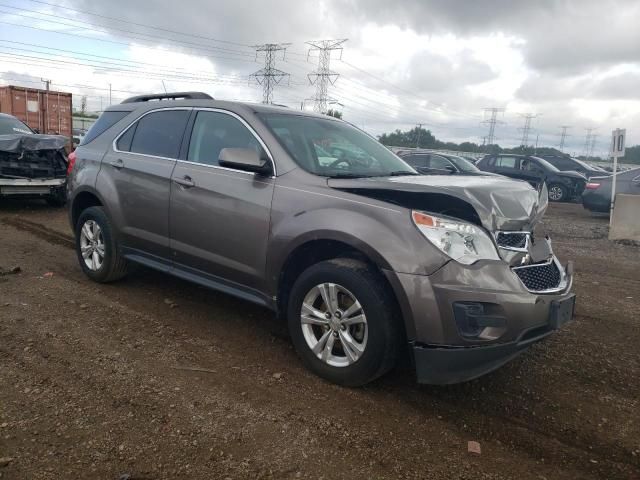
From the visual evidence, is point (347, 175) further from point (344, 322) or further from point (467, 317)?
point (467, 317)

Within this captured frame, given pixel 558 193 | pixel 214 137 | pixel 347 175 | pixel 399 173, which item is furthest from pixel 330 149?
pixel 558 193

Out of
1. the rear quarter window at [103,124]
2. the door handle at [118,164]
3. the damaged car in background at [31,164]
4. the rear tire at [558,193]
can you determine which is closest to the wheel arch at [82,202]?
the door handle at [118,164]

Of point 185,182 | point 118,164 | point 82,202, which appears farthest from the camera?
point 82,202

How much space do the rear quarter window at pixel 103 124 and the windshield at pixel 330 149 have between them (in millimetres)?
1980

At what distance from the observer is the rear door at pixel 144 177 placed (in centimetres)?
440

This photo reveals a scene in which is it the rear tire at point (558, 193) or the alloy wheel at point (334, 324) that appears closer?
the alloy wheel at point (334, 324)

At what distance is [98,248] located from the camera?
5199 mm

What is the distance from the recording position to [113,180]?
487 centimetres

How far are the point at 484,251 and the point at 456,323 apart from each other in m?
0.45

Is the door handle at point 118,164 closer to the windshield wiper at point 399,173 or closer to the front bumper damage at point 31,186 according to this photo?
the windshield wiper at point 399,173

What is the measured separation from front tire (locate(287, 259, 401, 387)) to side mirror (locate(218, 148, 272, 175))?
0.81 meters

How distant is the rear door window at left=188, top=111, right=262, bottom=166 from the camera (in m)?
3.97

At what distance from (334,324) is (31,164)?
8.18 m

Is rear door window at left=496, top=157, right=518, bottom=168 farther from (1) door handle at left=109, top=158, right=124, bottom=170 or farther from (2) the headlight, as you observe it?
(2) the headlight
